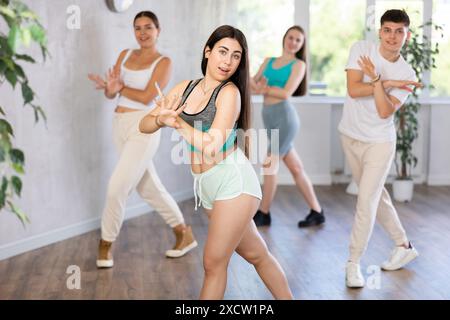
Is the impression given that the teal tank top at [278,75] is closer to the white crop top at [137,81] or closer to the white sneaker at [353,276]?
the white crop top at [137,81]

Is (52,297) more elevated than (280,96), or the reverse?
(280,96)

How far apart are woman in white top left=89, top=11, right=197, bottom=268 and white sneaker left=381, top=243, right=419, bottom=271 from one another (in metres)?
1.24

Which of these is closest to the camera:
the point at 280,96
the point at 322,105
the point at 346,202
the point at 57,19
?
the point at 57,19

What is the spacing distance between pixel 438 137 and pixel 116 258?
4041 mm

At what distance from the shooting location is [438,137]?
7.78 metres

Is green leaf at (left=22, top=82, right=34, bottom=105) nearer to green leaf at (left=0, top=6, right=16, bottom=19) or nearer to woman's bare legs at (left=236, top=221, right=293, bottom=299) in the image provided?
green leaf at (left=0, top=6, right=16, bottom=19)

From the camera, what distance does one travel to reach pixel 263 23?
25.8ft

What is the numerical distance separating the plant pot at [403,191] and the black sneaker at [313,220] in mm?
1308

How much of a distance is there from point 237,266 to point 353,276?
2.43ft

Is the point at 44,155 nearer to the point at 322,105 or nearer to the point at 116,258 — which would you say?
the point at 116,258

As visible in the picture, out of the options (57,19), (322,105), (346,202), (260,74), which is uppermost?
(57,19)

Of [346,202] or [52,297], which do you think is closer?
[52,297]
